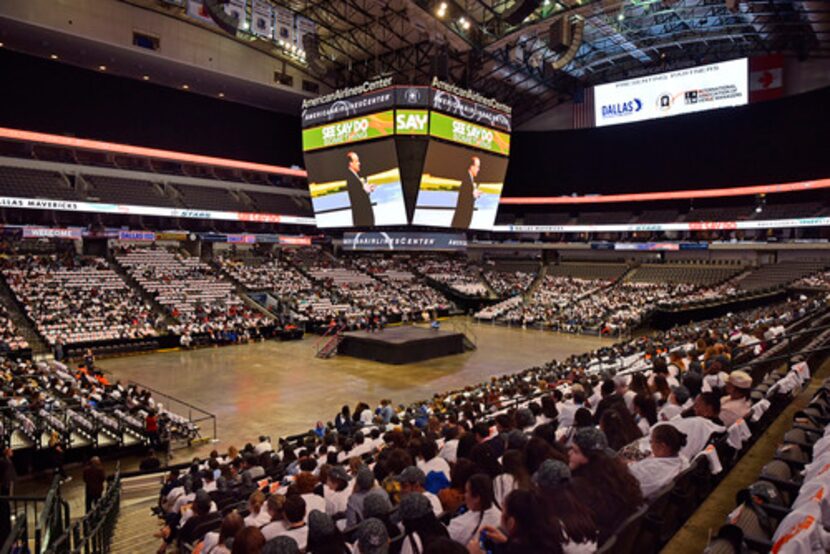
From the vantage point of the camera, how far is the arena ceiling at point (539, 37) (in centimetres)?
2766

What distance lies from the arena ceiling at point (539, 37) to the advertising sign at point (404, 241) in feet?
31.3

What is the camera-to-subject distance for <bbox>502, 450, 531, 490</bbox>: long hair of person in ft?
11.8

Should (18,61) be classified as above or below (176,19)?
below

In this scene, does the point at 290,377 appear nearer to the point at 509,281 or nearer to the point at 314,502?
the point at 314,502

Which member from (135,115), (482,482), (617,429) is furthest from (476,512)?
(135,115)

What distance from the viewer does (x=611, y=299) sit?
35.3m

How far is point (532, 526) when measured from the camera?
9.19 ft

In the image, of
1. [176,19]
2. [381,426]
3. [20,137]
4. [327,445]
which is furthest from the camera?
[176,19]

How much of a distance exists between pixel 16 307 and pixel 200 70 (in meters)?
19.2

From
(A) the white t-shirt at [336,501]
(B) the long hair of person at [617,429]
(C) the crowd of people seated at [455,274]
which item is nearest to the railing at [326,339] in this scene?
(C) the crowd of people seated at [455,274]

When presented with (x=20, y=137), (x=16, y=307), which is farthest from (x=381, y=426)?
(x=20, y=137)

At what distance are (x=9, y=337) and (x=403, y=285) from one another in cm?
2490

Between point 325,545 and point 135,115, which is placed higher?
point 135,115

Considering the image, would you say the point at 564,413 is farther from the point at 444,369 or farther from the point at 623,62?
the point at 623,62
